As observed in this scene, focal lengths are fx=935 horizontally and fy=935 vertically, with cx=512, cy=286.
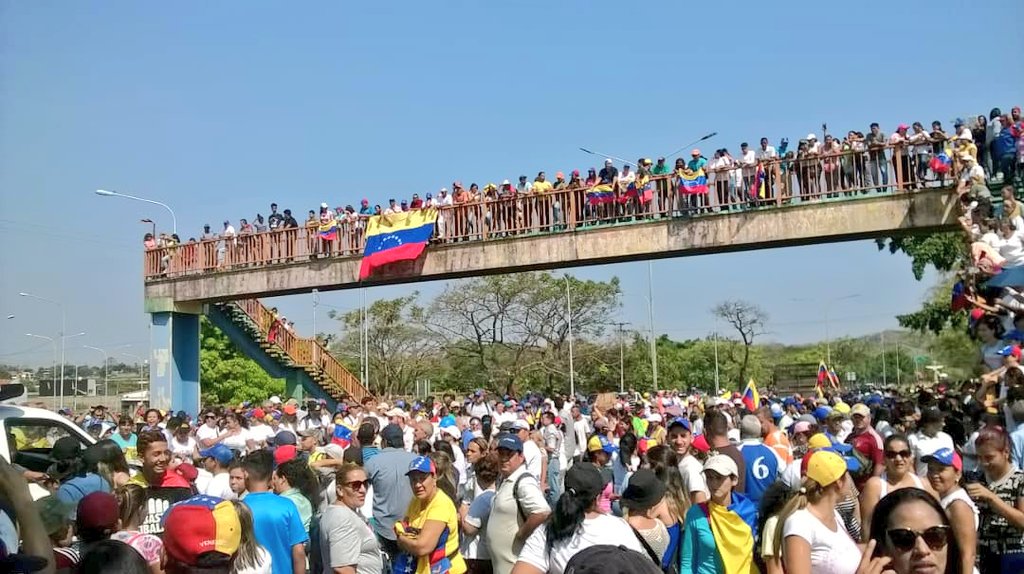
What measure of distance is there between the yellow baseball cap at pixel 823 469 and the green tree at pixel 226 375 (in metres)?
38.5

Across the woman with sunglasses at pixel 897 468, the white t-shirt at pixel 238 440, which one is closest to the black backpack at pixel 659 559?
the woman with sunglasses at pixel 897 468

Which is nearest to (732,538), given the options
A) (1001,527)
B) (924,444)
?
(1001,527)

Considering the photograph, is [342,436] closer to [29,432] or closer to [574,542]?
[29,432]

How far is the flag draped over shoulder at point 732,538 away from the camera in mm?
4863

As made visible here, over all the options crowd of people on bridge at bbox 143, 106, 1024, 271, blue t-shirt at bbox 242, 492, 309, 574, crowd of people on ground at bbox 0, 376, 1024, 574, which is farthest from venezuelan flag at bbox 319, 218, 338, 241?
blue t-shirt at bbox 242, 492, 309, 574

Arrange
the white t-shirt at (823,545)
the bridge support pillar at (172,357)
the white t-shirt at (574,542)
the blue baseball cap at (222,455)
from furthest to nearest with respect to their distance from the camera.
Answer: the bridge support pillar at (172,357) → the blue baseball cap at (222,455) → the white t-shirt at (574,542) → the white t-shirt at (823,545)

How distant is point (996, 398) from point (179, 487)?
822 cm

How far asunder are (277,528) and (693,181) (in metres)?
15.3

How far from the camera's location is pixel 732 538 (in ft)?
16.2

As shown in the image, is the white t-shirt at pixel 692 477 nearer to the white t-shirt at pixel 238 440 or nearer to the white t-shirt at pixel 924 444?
the white t-shirt at pixel 924 444

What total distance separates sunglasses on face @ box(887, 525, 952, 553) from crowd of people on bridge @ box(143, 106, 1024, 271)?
1486 cm

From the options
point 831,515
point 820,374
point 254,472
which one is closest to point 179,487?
point 254,472

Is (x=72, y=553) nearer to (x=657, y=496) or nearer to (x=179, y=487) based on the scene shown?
(x=657, y=496)

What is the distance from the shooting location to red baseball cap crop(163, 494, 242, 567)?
3412 mm
